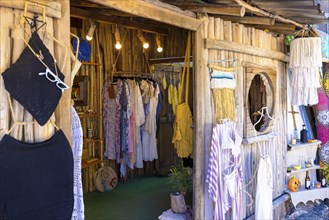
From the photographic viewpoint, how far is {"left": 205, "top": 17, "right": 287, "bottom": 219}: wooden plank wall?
4.67m

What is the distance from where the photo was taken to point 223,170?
4305 mm

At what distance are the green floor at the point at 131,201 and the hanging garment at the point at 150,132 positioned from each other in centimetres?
66

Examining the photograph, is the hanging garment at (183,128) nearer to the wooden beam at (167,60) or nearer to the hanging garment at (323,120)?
the wooden beam at (167,60)

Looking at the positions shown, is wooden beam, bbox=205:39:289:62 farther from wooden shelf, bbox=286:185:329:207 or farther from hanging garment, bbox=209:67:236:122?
wooden shelf, bbox=286:185:329:207

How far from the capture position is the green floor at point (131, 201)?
5.55 metres

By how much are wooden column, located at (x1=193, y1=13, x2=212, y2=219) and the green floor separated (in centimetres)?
136

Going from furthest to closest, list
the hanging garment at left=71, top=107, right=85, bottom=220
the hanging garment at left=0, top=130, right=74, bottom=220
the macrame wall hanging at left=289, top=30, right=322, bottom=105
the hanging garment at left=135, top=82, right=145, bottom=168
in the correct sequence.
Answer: the hanging garment at left=135, top=82, right=145, bottom=168
the macrame wall hanging at left=289, top=30, right=322, bottom=105
the hanging garment at left=71, top=107, right=85, bottom=220
the hanging garment at left=0, top=130, right=74, bottom=220

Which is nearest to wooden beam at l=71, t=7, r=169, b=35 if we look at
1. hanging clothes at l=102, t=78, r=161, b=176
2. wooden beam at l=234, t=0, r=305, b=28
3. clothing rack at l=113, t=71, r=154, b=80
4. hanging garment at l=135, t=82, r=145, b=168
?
clothing rack at l=113, t=71, r=154, b=80

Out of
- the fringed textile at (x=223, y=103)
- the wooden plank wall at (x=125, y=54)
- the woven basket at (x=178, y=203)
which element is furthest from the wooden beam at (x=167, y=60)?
the woven basket at (x=178, y=203)

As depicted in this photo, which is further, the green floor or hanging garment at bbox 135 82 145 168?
hanging garment at bbox 135 82 145 168

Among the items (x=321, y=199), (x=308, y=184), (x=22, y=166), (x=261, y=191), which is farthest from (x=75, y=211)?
(x=321, y=199)

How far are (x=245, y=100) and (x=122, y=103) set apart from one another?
9.10 feet

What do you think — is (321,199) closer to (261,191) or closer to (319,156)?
(319,156)

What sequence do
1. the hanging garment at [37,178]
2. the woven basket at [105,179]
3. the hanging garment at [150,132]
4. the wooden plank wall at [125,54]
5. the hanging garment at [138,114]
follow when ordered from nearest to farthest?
the hanging garment at [37,178] → the woven basket at [105,179] → the wooden plank wall at [125,54] → the hanging garment at [138,114] → the hanging garment at [150,132]
